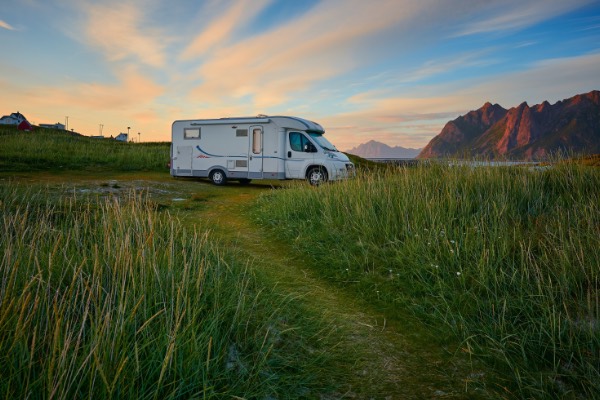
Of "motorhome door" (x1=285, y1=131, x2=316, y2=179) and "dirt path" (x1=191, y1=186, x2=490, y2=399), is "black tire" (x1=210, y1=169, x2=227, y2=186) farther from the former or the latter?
"dirt path" (x1=191, y1=186, x2=490, y2=399)

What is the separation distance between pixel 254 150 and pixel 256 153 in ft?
0.59

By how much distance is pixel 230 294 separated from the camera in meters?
3.67

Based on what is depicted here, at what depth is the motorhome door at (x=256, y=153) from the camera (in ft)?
58.4

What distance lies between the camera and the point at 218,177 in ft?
63.0

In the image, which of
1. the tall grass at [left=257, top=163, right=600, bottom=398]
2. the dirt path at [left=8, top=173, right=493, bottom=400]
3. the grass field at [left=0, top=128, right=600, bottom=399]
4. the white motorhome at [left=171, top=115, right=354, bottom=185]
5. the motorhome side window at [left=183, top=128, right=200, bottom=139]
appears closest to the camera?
the grass field at [left=0, top=128, right=600, bottom=399]

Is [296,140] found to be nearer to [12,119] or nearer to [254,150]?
[254,150]

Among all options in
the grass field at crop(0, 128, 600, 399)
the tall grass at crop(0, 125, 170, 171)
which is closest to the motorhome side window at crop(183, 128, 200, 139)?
the tall grass at crop(0, 125, 170, 171)

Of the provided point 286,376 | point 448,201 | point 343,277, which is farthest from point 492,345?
point 448,201

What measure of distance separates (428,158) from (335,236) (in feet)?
16.8

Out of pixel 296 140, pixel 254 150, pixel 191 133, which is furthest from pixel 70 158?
pixel 296 140

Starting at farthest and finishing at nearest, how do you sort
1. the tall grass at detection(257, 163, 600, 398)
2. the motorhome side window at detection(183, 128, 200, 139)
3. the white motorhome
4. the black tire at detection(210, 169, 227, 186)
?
1. the motorhome side window at detection(183, 128, 200, 139)
2. the black tire at detection(210, 169, 227, 186)
3. the white motorhome
4. the tall grass at detection(257, 163, 600, 398)

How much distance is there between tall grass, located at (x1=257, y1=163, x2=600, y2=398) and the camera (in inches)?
124

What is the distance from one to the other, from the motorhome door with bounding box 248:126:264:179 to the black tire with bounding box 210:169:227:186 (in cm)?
160

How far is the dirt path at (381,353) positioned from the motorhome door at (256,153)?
41.1 ft
